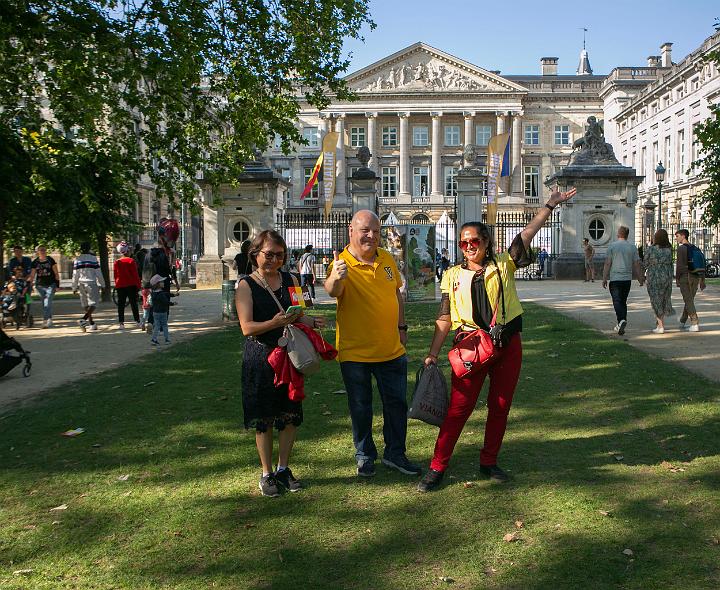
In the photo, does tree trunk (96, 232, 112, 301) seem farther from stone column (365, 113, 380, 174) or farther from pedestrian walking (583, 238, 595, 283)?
stone column (365, 113, 380, 174)

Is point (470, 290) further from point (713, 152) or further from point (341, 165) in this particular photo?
point (341, 165)

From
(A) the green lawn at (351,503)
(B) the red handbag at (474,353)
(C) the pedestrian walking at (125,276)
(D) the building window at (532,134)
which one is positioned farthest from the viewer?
(D) the building window at (532,134)

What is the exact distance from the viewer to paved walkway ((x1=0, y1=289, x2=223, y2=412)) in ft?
31.8

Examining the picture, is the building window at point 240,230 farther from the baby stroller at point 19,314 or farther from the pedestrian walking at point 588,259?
the pedestrian walking at point 588,259

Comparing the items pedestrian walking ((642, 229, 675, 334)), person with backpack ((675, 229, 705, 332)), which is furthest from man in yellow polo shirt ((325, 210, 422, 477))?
person with backpack ((675, 229, 705, 332))

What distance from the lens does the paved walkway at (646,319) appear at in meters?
10.7

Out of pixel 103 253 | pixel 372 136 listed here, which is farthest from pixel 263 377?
pixel 372 136

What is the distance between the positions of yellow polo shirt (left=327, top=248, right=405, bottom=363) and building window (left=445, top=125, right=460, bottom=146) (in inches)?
2810

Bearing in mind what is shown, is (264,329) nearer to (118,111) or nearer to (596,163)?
(118,111)

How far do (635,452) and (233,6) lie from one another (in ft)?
37.3

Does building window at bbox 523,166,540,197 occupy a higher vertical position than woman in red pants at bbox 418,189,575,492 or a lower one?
higher

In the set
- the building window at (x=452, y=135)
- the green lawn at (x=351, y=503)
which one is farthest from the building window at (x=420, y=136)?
the green lawn at (x=351, y=503)

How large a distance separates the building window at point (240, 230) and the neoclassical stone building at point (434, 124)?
4692 cm

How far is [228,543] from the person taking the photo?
430 cm
